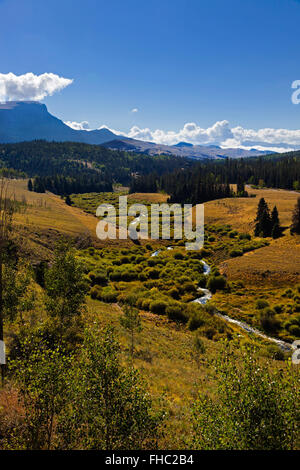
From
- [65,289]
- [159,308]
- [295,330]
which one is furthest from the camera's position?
[159,308]

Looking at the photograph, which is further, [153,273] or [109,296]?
[153,273]

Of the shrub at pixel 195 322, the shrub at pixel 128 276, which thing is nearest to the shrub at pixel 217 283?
the shrub at pixel 195 322

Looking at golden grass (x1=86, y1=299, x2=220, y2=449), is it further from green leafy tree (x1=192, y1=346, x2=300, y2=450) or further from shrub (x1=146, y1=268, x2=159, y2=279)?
shrub (x1=146, y1=268, x2=159, y2=279)

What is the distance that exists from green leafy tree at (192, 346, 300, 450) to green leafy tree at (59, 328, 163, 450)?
2411mm

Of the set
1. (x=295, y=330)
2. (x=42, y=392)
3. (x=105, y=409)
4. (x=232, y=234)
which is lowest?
(x=295, y=330)

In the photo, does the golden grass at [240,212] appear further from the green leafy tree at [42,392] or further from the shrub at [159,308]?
the green leafy tree at [42,392]

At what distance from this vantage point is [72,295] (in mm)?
24469

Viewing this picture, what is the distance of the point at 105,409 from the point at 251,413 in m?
5.74

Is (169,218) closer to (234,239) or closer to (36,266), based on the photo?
(234,239)

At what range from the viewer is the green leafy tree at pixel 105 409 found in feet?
31.8

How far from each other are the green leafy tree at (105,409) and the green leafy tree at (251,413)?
2411mm

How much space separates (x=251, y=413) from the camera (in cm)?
948

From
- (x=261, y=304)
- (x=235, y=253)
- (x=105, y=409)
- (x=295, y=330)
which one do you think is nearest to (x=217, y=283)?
(x=261, y=304)

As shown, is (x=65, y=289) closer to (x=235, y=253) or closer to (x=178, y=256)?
(x=178, y=256)
